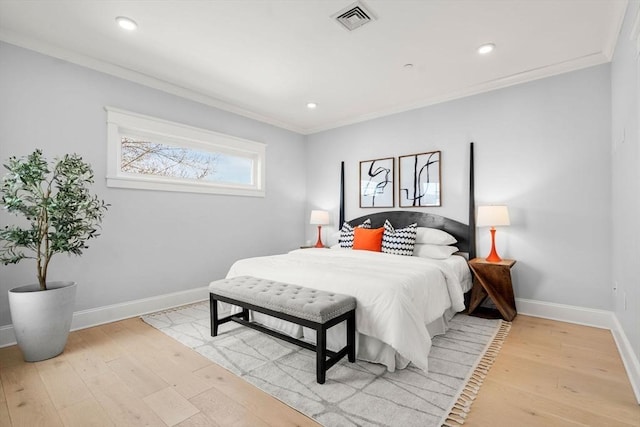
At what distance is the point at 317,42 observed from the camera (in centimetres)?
267

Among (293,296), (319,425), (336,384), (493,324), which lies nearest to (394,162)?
(493,324)

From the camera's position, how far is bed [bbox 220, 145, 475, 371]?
6.61 feet

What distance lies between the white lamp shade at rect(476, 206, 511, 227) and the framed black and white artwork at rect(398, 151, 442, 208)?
2.51 feet

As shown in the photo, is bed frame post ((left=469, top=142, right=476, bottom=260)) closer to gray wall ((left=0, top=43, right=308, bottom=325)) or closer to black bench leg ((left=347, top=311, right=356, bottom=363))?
black bench leg ((left=347, top=311, right=356, bottom=363))

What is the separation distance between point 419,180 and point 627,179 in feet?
6.91

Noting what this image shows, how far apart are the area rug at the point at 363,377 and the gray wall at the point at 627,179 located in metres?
0.91

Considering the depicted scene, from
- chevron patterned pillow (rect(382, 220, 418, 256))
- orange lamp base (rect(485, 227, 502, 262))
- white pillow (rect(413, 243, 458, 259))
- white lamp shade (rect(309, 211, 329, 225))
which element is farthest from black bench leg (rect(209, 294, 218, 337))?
orange lamp base (rect(485, 227, 502, 262))

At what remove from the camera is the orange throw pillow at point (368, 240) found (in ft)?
12.4

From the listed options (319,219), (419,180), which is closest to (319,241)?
(319,219)

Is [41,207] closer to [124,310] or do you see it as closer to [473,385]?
[124,310]

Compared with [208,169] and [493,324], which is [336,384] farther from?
[208,169]

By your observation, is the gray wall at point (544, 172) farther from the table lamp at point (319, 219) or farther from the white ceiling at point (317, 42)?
the table lamp at point (319, 219)

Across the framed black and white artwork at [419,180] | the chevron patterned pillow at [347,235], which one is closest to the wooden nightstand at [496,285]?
the framed black and white artwork at [419,180]

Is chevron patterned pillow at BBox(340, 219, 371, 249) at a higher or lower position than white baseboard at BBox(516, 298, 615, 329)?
higher
